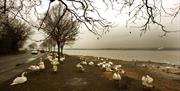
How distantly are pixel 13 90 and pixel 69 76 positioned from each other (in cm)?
572

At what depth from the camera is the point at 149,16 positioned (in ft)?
14.5

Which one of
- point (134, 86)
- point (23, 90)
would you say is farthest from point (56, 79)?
point (134, 86)

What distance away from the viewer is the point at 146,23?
4.50 metres

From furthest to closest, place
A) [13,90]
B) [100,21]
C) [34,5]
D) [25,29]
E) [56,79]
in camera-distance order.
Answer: [25,29]
[56,79]
[13,90]
[34,5]
[100,21]

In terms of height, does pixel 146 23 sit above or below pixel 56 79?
above

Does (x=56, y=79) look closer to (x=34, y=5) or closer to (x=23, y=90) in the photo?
(x=23, y=90)

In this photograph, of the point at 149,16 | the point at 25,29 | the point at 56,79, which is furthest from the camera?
the point at 25,29

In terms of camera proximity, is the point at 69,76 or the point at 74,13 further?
the point at 69,76

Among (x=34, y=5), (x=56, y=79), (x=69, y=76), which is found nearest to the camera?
(x=34, y=5)

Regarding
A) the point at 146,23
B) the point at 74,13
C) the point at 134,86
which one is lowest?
the point at 134,86

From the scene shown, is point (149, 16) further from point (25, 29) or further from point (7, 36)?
point (25, 29)

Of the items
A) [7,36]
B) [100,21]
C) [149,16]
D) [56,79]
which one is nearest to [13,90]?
[56,79]

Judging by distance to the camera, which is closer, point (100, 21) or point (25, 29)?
point (100, 21)

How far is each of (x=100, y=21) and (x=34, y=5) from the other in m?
1.71
